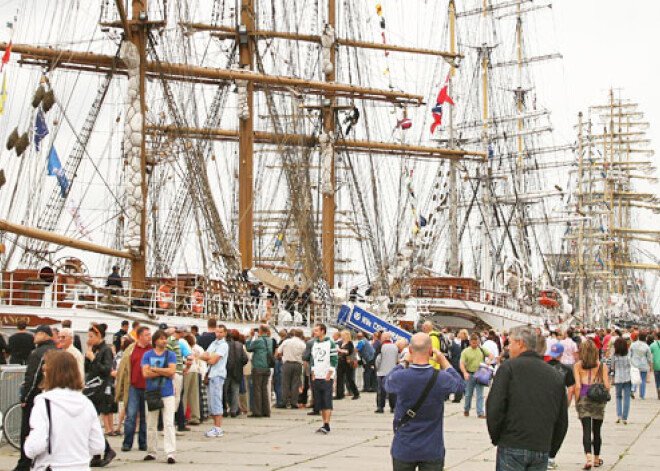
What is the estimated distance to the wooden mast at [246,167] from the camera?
36338mm

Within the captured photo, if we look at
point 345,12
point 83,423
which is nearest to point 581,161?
point 345,12

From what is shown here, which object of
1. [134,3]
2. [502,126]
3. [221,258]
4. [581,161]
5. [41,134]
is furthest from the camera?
[581,161]

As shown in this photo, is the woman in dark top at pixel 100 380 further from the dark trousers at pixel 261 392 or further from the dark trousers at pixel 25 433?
the dark trousers at pixel 261 392

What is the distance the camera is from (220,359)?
52.3 feet

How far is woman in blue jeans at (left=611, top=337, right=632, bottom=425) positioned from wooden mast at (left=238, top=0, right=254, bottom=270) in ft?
61.8

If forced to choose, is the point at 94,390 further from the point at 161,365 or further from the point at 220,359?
the point at 220,359

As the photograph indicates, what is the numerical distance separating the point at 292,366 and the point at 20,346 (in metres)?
5.95

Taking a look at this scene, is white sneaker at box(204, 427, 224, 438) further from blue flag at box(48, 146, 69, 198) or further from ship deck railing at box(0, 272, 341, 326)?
blue flag at box(48, 146, 69, 198)

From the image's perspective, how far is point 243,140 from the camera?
37562 mm

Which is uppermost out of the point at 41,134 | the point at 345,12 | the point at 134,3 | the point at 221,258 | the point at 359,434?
the point at 345,12

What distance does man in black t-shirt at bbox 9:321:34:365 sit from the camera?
50.8 feet

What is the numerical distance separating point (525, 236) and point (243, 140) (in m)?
41.6

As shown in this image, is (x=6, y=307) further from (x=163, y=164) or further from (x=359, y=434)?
(x=163, y=164)

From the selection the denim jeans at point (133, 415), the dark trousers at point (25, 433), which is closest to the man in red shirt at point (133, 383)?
the denim jeans at point (133, 415)
